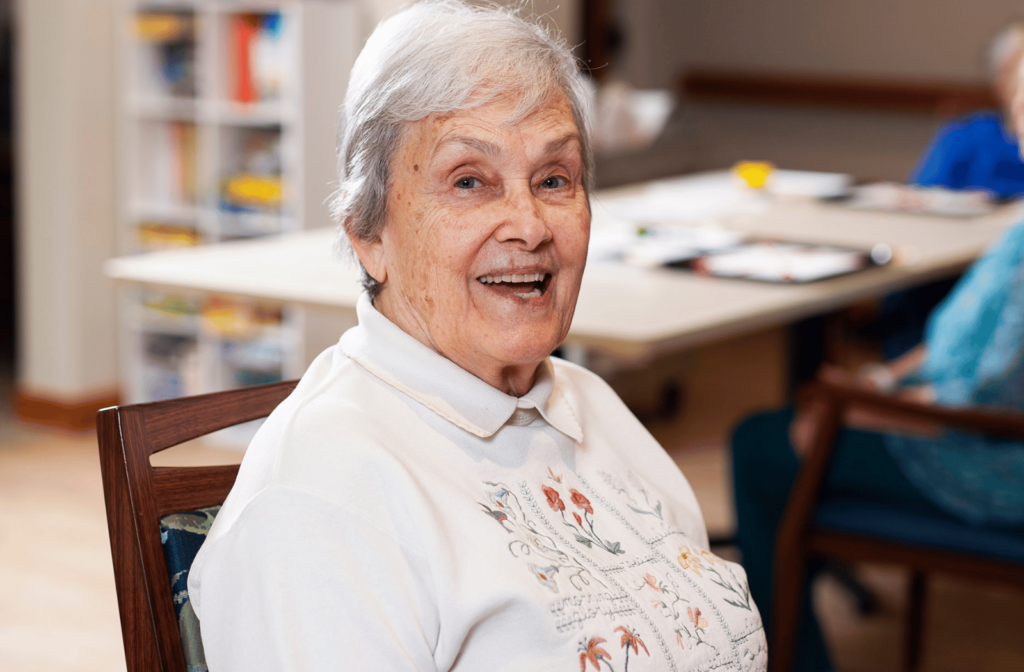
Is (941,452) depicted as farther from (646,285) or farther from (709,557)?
(709,557)

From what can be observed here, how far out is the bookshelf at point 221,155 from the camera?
4.03 metres

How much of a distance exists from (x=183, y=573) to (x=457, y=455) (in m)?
0.28

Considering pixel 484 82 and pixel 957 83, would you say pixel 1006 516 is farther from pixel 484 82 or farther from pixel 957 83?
pixel 957 83

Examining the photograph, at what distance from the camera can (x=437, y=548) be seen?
96 centimetres

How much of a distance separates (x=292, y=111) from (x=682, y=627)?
322 cm

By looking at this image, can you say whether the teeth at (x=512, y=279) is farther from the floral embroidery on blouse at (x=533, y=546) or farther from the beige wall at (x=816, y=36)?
the beige wall at (x=816, y=36)

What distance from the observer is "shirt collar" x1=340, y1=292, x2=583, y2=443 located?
108cm

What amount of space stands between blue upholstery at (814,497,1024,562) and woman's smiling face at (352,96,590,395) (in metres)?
1.13

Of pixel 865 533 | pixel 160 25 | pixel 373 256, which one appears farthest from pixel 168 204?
pixel 373 256

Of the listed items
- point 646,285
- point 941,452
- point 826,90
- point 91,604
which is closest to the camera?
point 941,452

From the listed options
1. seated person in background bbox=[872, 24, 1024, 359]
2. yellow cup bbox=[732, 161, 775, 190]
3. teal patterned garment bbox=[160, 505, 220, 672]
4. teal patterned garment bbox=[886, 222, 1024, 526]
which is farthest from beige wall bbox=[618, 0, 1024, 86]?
teal patterned garment bbox=[160, 505, 220, 672]

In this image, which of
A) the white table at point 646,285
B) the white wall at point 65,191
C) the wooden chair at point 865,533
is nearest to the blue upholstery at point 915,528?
the wooden chair at point 865,533

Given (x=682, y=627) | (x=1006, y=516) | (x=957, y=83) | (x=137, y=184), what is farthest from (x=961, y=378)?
(x=957, y=83)

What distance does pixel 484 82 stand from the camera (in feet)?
3.51
